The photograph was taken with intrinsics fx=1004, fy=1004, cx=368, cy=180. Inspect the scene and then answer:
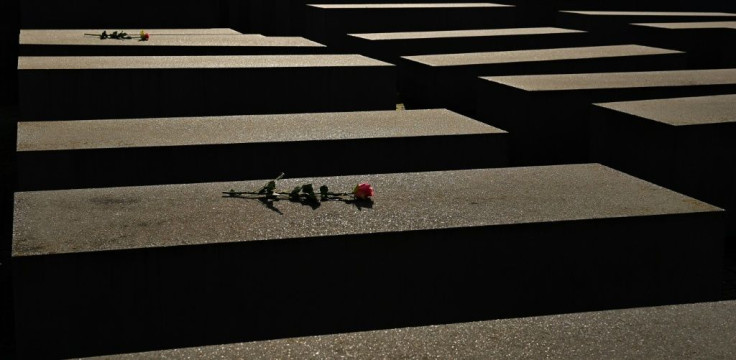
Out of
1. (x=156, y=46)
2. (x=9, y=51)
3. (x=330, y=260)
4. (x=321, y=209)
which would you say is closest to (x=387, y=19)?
(x=156, y=46)

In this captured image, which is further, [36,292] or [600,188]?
[600,188]

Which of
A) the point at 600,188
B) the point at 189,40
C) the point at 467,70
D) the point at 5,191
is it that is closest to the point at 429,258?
the point at 600,188

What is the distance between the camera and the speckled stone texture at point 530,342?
3.46 metres

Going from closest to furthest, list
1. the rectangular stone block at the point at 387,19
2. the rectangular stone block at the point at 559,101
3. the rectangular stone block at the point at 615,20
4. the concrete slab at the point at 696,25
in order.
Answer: the rectangular stone block at the point at 559,101
the concrete slab at the point at 696,25
the rectangular stone block at the point at 387,19
the rectangular stone block at the point at 615,20

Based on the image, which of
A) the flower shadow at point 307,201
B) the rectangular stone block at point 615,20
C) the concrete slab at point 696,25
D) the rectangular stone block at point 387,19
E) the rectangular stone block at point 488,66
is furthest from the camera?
the rectangular stone block at point 615,20

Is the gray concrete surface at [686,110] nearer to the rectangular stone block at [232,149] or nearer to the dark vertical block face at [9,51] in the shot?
the rectangular stone block at [232,149]

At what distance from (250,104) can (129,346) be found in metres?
5.51

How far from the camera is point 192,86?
1018 centimetres

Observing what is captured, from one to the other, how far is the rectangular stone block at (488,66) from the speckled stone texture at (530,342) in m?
8.49

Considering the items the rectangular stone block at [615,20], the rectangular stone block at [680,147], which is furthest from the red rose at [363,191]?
the rectangular stone block at [615,20]

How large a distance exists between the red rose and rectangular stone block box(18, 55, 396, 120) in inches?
192

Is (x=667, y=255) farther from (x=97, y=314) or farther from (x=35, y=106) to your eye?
(x=35, y=106)

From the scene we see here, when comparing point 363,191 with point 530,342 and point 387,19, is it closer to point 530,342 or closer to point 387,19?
point 530,342

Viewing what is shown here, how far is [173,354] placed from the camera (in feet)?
11.2
